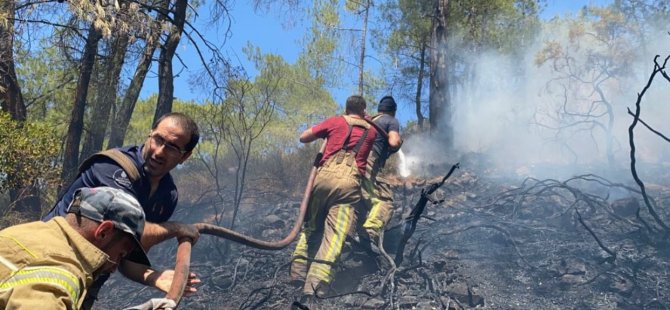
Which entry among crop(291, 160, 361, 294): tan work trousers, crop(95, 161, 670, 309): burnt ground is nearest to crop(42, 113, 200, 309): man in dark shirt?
crop(95, 161, 670, 309): burnt ground

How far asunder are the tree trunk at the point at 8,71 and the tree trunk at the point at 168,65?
1.62 meters

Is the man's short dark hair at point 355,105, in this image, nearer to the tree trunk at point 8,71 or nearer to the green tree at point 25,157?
the green tree at point 25,157

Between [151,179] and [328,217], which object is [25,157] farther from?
[151,179]

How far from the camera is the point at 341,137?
5.34m

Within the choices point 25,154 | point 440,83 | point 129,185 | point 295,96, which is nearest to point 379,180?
point 25,154

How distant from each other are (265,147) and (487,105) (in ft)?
36.8

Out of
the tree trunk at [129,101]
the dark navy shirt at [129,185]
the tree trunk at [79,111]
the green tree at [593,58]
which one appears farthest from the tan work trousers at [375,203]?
the green tree at [593,58]

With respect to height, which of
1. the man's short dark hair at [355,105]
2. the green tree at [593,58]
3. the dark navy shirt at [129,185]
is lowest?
the dark navy shirt at [129,185]

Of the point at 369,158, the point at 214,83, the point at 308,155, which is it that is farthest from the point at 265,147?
the point at 369,158

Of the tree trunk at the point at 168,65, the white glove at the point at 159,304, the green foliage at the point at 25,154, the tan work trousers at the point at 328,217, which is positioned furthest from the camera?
the tree trunk at the point at 168,65

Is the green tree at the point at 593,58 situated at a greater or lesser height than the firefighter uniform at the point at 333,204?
greater

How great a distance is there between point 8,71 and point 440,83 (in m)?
7.72

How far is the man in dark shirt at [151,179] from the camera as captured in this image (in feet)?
7.45

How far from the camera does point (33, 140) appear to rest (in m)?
5.10
